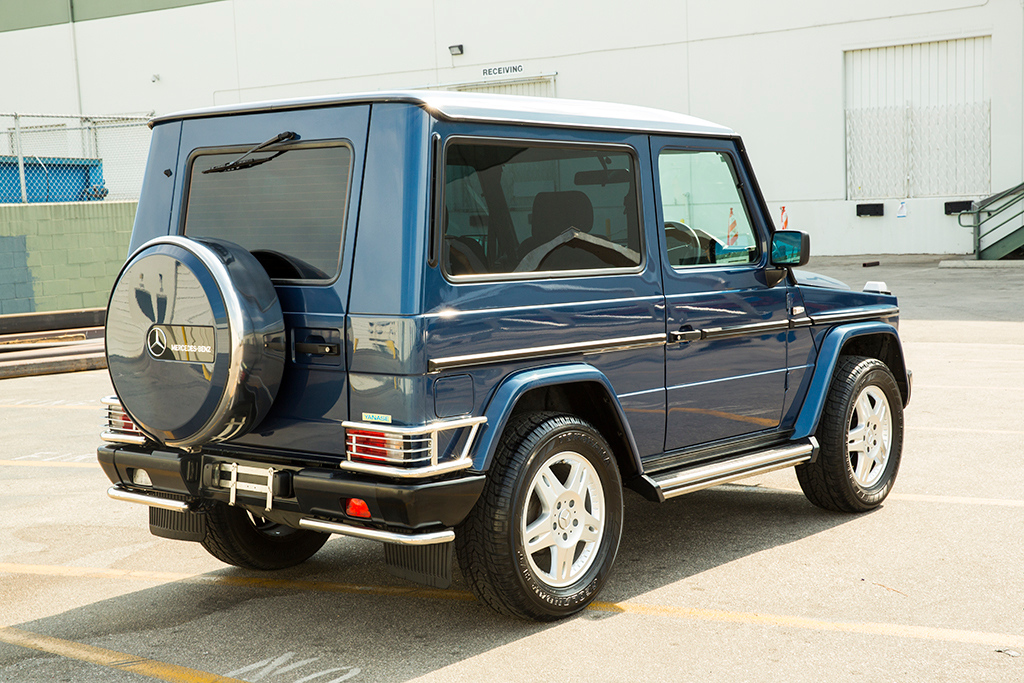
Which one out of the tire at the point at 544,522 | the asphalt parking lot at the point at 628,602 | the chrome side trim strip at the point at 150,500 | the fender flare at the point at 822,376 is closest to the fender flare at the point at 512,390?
the tire at the point at 544,522

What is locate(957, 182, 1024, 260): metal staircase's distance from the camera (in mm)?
22703

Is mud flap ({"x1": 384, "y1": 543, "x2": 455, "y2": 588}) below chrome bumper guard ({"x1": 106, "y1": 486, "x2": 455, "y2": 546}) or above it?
below

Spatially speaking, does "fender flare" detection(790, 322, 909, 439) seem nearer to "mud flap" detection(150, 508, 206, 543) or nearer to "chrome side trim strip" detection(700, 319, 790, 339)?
"chrome side trim strip" detection(700, 319, 790, 339)

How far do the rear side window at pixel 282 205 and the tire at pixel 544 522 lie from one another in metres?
1.00

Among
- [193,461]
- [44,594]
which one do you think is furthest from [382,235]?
[44,594]

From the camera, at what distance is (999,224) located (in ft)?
75.8

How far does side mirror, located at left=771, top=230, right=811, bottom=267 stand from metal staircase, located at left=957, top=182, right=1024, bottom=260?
18.7 meters

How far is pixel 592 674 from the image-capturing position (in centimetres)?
376

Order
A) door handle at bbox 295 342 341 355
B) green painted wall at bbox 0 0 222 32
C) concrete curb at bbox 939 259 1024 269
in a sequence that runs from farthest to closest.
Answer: green painted wall at bbox 0 0 222 32
concrete curb at bbox 939 259 1024 269
door handle at bbox 295 342 341 355

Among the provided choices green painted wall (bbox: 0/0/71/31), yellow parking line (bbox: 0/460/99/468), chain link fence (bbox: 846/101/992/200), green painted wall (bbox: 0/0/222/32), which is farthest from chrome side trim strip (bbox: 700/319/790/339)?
green painted wall (bbox: 0/0/71/31)

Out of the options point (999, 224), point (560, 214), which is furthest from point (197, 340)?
point (999, 224)

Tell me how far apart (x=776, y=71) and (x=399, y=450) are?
23.7 m

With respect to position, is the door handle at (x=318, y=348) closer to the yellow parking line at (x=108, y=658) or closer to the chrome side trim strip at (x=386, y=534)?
the chrome side trim strip at (x=386, y=534)

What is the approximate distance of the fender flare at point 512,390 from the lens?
13.0ft
